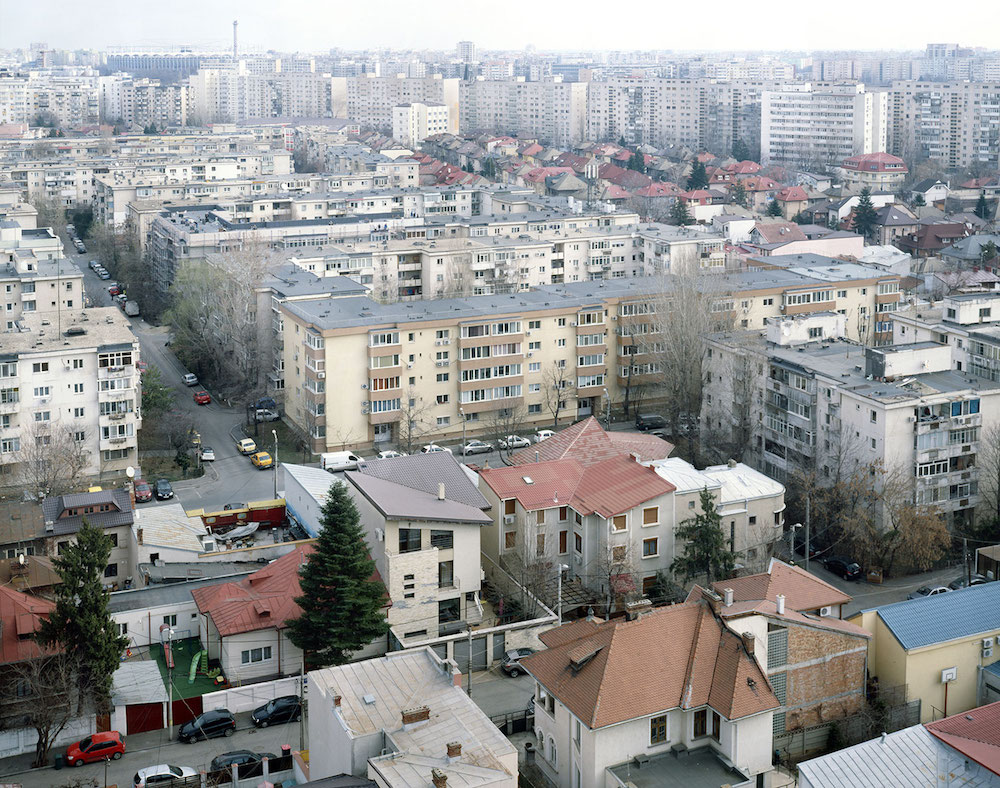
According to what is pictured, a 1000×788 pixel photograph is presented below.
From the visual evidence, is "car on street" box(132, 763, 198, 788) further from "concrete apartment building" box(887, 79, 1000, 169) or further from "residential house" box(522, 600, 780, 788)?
"concrete apartment building" box(887, 79, 1000, 169)

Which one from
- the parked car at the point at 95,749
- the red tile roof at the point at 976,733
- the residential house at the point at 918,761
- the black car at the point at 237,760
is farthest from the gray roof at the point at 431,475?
the red tile roof at the point at 976,733

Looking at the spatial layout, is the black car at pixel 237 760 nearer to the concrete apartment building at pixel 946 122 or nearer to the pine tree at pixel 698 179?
the pine tree at pixel 698 179

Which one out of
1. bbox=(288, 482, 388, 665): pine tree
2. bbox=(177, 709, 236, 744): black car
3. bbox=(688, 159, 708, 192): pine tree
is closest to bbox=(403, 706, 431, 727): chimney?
bbox=(288, 482, 388, 665): pine tree

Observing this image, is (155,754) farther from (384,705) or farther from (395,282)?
(395,282)

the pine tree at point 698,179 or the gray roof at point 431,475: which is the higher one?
the pine tree at point 698,179

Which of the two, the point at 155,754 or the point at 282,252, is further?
the point at 282,252

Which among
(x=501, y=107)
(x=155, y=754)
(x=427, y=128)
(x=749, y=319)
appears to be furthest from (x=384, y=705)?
(x=501, y=107)
